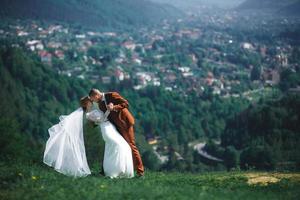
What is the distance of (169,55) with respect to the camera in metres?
148

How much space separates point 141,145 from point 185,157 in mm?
5809

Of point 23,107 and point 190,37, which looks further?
point 190,37

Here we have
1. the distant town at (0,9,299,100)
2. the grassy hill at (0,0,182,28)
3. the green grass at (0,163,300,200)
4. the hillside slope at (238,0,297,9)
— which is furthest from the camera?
the grassy hill at (0,0,182,28)

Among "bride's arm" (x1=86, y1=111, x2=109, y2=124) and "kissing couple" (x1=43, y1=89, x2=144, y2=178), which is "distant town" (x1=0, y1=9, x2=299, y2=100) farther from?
"bride's arm" (x1=86, y1=111, x2=109, y2=124)

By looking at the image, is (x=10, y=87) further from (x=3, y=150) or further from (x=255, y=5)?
(x=255, y=5)

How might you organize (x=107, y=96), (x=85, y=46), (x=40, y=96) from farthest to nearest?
(x=85, y=46), (x=40, y=96), (x=107, y=96)

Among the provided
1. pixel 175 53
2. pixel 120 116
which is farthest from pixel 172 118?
pixel 120 116

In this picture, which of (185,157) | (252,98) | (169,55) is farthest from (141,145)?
(169,55)

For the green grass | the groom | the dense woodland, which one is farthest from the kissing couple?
the dense woodland

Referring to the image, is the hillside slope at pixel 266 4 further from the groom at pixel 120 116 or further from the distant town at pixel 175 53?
the groom at pixel 120 116

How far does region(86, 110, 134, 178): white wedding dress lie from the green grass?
0.34 m

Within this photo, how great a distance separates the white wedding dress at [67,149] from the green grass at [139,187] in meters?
0.26

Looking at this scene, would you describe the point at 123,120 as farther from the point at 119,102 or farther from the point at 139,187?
the point at 139,187

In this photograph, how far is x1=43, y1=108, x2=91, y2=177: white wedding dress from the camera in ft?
31.1
